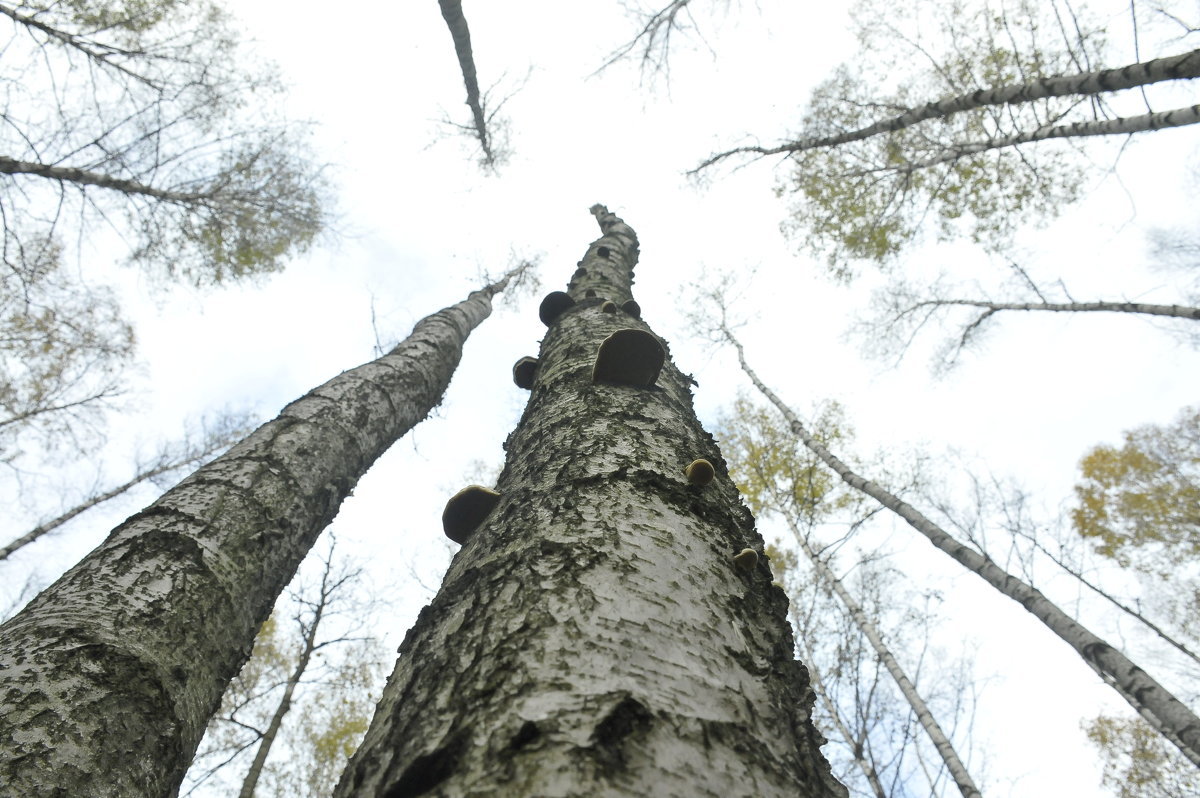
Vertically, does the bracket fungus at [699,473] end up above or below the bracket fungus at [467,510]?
above

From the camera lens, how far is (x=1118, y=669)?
5324 mm

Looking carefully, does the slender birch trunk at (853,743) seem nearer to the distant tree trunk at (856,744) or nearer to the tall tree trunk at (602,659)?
the distant tree trunk at (856,744)

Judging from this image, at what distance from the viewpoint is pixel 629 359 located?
249cm

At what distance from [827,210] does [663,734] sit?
11.5 m

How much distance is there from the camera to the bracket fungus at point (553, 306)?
404 cm

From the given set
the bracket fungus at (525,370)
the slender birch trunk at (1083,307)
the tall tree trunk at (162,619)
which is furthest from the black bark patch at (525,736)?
Answer: the slender birch trunk at (1083,307)

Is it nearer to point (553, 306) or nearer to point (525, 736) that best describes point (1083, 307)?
point (553, 306)

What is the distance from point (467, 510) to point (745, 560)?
925mm

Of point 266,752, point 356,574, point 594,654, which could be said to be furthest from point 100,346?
point 594,654

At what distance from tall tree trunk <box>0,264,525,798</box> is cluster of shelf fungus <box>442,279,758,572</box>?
929 millimetres

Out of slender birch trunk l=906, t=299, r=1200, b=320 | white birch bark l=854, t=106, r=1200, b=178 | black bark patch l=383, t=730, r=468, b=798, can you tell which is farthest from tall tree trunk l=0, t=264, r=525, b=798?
slender birch trunk l=906, t=299, r=1200, b=320

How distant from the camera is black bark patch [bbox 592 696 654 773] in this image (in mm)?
864

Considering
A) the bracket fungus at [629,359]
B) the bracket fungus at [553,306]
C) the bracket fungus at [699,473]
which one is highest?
the bracket fungus at [553,306]

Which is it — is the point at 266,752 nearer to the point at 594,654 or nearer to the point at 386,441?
the point at 386,441
